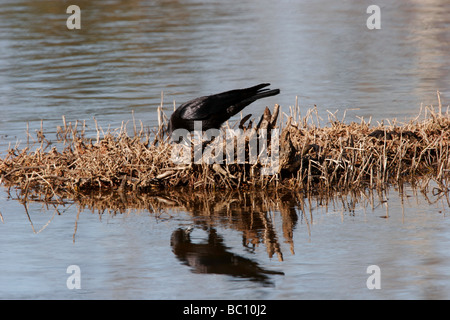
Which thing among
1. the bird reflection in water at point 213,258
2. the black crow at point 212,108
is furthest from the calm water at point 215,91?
the black crow at point 212,108

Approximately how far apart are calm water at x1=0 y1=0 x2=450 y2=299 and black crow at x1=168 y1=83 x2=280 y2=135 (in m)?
0.89

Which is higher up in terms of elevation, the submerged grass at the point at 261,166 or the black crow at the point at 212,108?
the black crow at the point at 212,108

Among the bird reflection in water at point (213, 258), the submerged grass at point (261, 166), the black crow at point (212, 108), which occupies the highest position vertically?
the black crow at point (212, 108)

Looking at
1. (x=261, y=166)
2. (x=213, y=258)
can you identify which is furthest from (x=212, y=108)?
(x=213, y=258)

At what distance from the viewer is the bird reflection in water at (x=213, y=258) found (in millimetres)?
7191

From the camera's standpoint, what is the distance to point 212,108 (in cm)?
964

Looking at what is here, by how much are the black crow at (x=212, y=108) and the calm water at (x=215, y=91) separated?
89cm

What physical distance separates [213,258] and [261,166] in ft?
7.26

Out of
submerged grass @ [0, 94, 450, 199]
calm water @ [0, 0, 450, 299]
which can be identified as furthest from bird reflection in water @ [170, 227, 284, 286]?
submerged grass @ [0, 94, 450, 199]

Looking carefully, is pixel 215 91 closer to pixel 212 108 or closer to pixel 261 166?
pixel 212 108

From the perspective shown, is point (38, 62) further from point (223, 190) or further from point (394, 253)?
point (394, 253)

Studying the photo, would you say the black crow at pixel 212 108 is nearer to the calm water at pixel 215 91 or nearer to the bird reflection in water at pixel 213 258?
the calm water at pixel 215 91

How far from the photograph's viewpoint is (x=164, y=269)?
7.34 m

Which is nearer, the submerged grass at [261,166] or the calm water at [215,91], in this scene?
the calm water at [215,91]
